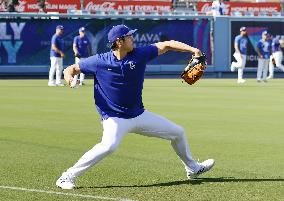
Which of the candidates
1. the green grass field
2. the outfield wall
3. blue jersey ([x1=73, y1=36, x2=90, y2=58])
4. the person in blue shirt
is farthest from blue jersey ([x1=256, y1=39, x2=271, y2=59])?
the person in blue shirt

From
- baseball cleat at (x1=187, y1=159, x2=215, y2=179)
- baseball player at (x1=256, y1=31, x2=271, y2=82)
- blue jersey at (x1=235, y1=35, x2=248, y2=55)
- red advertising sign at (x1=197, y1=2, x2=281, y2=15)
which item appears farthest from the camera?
red advertising sign at (x1=197, y1=2, x2=281, y2=15)

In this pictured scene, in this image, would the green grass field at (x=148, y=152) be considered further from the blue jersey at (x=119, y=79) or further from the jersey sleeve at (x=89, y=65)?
the jersey sleeve at (x=89, y=65)

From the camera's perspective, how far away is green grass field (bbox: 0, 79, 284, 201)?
9477mm

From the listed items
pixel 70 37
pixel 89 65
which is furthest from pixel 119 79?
pixel 70 37

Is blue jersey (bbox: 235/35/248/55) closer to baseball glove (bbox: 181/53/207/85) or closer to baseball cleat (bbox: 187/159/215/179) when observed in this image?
baseball cleat (bbox: 187/159/215/179)

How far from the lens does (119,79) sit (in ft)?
32.2

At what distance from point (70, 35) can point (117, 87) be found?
3453 centimetres

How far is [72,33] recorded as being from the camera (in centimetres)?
4416

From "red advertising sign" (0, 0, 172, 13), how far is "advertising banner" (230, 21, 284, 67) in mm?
9708

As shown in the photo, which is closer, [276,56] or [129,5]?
[276,56]

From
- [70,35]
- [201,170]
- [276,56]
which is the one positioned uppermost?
[201,170]

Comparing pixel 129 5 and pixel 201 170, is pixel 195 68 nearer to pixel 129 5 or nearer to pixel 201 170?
pixel 201 170

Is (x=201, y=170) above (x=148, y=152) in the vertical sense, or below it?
above

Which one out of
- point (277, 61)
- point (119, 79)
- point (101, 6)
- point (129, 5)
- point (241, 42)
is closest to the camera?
point (119, 79)
